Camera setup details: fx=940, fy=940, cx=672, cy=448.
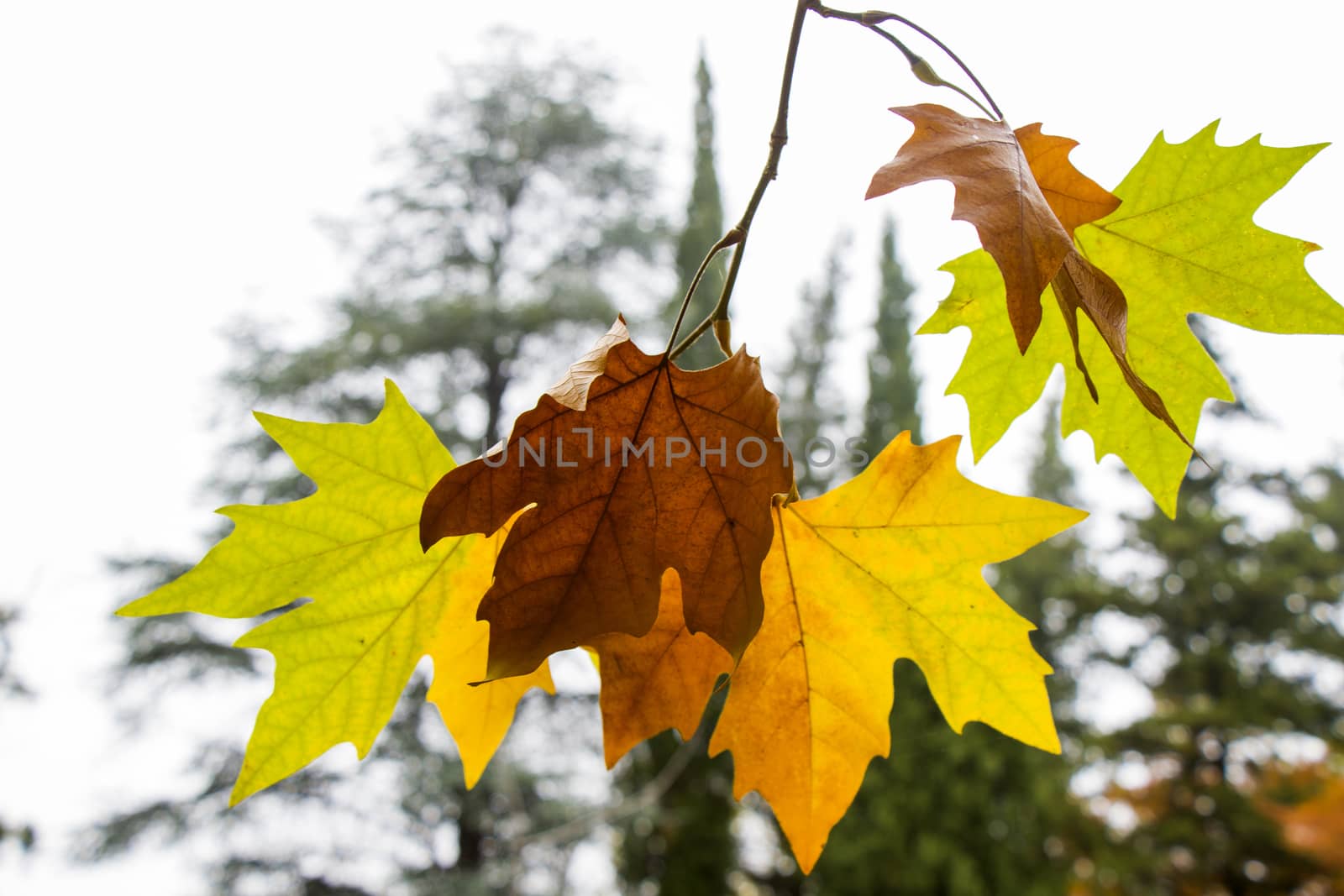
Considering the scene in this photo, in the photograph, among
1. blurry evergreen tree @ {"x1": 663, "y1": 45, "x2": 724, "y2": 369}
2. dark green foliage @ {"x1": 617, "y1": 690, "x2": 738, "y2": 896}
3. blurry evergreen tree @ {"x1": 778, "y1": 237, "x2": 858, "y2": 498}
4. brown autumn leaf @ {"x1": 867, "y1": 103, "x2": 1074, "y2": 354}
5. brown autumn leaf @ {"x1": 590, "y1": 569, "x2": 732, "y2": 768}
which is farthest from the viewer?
blurry evergreen tree @ {"x1": 778, "y1": 237, "x2": 858, "y2": 498}

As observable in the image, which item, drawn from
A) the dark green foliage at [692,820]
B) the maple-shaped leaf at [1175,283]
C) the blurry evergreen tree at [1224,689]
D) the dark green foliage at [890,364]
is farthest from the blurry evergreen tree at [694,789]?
the maple-shaped leaf at [1175,283]

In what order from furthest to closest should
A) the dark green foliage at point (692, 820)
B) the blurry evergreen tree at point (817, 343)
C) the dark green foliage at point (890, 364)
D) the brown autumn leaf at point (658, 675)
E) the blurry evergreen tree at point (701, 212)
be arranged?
the blurry evergreen tree at point (817, 343)
the dark green foliage at point (890, 364)
the blurry evergreen tree at point (701, 212)
the dark green foliage at point (692, 820)
the brown autumn leaf at point (658, 675)

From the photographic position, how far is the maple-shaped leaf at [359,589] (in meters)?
0.48

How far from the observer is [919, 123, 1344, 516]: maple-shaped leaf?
505 mm

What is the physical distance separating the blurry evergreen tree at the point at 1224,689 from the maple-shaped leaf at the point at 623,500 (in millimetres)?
9759

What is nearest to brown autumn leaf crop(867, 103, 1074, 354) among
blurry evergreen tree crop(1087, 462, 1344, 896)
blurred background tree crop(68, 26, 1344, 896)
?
blurred background tree crop(68, 26, 1344, 896)

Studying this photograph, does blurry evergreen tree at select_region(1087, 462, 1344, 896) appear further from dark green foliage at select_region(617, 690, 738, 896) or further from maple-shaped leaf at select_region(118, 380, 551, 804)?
maple-shaped leaf at select_region(118, 380, 551, 804)

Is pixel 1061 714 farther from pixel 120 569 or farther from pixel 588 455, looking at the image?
pixel 588 455

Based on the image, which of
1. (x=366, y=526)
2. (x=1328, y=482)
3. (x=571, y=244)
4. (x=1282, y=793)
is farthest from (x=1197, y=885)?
(x=366, y=526)

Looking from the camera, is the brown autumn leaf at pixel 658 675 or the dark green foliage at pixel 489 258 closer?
the brown autumn leaf at pixel 658 675

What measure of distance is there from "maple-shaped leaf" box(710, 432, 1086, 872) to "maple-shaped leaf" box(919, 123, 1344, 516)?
0.33ft

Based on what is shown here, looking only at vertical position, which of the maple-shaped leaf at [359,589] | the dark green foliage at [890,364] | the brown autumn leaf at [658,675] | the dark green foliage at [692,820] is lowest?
the brown autumn leaf at [658,675]

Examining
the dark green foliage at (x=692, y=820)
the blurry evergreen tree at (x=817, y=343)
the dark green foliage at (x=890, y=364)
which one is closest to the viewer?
the dark green foliage at (x=692, y=820)

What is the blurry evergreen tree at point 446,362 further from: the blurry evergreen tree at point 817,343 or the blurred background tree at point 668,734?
the blurry evergreen tree at point 817,343
